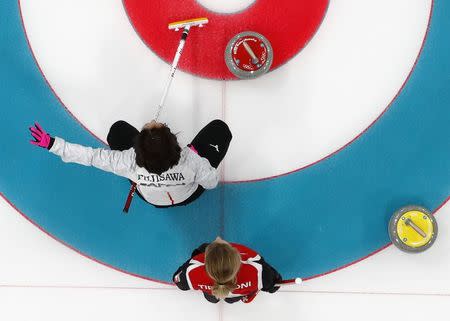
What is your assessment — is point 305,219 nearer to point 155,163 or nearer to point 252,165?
point 252,165

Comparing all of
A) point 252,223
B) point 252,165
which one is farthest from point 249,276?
point 252,165

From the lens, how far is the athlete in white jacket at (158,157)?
60.3 inches

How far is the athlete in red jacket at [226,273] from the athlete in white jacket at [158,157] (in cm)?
22

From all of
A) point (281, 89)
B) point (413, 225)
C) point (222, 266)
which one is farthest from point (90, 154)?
point (413, 225)

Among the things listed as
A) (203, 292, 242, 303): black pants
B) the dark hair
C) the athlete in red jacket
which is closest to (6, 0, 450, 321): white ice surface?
(203, 292, 242, 303): black pants

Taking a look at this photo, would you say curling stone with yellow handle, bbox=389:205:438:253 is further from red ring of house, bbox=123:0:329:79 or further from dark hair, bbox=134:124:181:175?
dark hair, bbox=134:124:181:175

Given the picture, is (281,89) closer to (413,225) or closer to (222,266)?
(413,225)

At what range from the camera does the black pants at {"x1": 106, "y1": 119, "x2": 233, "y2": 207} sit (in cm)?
192

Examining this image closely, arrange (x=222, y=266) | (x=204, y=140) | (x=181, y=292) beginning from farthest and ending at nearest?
(x=181, y=292) → (x=204, y=140) → (x=222, y=266)

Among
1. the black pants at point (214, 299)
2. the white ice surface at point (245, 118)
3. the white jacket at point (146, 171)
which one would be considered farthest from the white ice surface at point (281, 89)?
the black pants at point (214, 299)

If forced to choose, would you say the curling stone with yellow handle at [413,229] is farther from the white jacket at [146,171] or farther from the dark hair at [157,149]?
the dark hair at [157,149]

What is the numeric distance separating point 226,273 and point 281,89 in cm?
89

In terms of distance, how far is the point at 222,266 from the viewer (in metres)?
1.49

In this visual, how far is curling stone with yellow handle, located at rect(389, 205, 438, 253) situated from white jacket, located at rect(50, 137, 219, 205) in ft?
2.36
